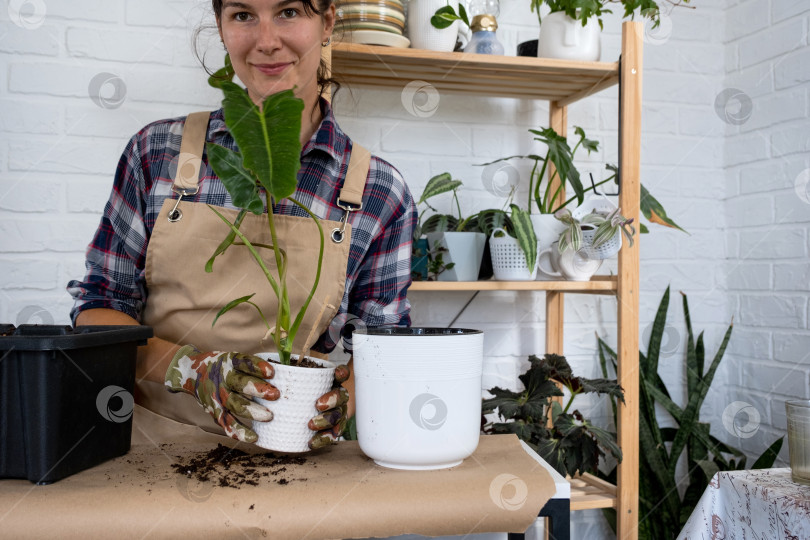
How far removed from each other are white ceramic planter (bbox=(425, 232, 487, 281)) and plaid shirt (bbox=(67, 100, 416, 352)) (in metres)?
0.32

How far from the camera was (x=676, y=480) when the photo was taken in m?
1.82

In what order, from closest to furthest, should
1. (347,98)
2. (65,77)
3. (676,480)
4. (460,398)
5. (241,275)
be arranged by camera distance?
(460,398)
(241,275)
(65,77)
(347,98)
(676,480)

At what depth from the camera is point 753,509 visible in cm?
92

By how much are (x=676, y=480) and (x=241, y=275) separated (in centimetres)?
141

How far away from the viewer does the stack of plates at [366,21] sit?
4.49 feet

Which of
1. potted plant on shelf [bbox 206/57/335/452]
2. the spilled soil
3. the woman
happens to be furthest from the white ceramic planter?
the spilled soil

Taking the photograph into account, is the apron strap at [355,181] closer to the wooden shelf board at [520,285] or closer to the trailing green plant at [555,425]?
the wooden shelf board at [520,285]

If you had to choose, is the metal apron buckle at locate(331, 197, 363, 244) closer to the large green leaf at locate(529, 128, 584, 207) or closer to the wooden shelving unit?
the wooden shelving unit

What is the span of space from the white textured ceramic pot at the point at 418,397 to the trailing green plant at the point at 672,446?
1202 mm

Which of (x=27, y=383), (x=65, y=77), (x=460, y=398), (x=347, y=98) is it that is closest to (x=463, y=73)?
(x=347, y=98)

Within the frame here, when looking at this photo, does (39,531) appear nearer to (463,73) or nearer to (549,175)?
(463,73)

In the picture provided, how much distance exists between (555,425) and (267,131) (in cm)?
109

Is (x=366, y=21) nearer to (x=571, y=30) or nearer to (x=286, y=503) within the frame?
(x=571, y=30)

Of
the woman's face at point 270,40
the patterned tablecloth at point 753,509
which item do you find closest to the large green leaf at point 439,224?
the woman's face at point 270,40
